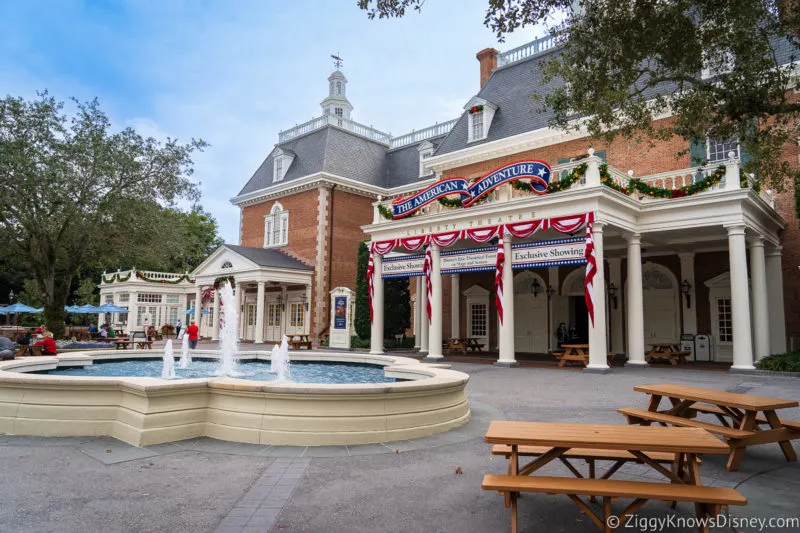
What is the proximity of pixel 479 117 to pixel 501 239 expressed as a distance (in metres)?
9.76

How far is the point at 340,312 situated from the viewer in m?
26.2

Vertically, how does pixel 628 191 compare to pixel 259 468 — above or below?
above

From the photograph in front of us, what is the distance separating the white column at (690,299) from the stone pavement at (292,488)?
1457 cm

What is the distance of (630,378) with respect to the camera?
13.6m

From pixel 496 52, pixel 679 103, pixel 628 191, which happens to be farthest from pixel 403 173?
pixel 679 103

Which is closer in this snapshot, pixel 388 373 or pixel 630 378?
pixel 388 373

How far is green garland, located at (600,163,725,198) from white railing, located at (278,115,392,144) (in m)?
21.4

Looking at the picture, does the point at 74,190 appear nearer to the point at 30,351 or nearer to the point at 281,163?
the point at 30,351

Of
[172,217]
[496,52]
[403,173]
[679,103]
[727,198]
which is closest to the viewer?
[679,103]

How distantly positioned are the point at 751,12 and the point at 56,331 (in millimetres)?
21988

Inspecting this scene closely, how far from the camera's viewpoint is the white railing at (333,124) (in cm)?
3472

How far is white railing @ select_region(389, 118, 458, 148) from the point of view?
1274 inches

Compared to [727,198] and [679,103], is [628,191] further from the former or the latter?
[679,103]

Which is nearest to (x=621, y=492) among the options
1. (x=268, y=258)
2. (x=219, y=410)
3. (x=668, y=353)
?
(x=219, y=410)
